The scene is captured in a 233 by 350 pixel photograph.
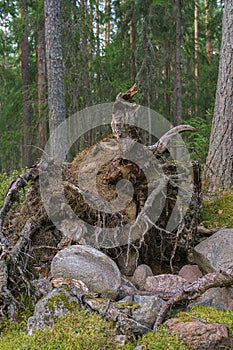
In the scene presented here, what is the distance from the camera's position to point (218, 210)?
6.10 meters

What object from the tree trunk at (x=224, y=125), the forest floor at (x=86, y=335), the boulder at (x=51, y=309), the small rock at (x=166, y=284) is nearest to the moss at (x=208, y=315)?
the forest floor at (x=86, y=335)

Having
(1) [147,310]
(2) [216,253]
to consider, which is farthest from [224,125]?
(1) [147,310]

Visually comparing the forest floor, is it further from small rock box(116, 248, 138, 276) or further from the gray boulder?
small rock box(116, 248, 138, 276)

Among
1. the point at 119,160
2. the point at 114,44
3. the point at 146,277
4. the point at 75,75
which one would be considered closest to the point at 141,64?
the point at 114,44

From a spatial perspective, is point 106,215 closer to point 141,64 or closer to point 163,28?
point 141,64

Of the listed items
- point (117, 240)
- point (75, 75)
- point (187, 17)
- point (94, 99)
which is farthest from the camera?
point (187, 17)

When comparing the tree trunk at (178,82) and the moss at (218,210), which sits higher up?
the tree trunk at (178,82)

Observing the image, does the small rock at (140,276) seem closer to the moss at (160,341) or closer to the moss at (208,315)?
the moss at (208,315)

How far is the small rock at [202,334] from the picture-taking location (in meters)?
2.93

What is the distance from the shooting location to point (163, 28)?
14977 mm

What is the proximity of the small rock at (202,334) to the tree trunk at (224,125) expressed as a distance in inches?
166

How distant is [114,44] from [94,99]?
13.1 ft

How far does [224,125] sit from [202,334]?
4.94 metres

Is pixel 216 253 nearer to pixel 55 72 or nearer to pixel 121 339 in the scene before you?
pixel 121 339
